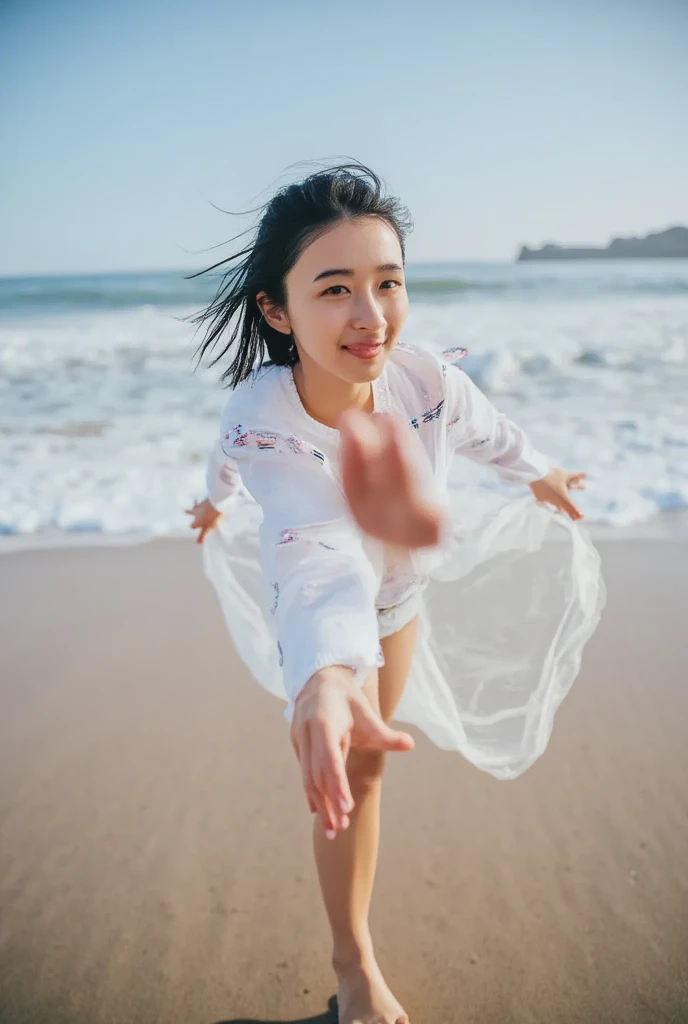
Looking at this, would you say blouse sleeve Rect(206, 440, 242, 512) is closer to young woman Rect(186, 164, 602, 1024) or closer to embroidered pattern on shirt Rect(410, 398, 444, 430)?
young woman Rect(186, 164, 602, 1024)

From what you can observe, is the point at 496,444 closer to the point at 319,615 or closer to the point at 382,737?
the point at 319,615

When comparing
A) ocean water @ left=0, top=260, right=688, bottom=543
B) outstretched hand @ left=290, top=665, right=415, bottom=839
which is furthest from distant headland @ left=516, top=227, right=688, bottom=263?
outstretched hand @ left=290, top=665, right=415, bottom=839

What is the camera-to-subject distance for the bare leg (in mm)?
1702

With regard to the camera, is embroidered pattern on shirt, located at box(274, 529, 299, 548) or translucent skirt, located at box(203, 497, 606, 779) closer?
embroidered pattern on shirt, located at box(274, 529, 299, 548)

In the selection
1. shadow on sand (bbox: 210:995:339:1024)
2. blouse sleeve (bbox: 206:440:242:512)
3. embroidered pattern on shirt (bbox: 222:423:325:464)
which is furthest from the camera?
blouse sleeve (bbox: 206:440:242:512)

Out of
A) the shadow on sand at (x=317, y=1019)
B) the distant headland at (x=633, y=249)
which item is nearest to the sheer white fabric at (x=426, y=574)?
the shadow on sand at (x=317, y=1019)

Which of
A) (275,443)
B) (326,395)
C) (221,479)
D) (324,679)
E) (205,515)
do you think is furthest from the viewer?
(205,515)

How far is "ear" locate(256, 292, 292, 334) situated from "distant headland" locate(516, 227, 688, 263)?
39799mm

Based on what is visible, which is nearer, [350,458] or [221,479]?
[350,458]

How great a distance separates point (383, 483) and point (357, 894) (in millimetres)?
940

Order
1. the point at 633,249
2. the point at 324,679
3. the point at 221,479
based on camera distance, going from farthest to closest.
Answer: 1. the point at 633,249
2. the point at 221,479
3. the point at 324,679

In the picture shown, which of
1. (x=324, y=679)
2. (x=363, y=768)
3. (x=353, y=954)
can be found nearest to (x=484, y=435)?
(x=363, y=768)

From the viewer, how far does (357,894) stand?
1.76 meters

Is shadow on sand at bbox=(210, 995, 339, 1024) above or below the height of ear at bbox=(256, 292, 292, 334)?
below
